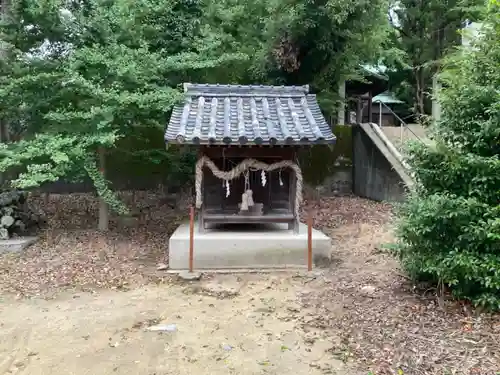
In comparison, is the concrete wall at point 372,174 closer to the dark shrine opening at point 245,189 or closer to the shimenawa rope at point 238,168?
the dark shrine opening at point 245,189

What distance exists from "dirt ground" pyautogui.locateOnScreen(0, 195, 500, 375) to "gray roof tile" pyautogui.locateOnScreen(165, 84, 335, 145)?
86.5 inches

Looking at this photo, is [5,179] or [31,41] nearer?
[31,41]

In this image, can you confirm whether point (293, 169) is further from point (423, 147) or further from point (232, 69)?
point (232, 69)

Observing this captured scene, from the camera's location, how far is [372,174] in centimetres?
1294

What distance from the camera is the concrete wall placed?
11.8m

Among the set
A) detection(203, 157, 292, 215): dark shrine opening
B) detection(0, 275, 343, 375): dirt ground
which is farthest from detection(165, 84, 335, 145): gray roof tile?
detection(0, 275, 343, 375): dirt ground

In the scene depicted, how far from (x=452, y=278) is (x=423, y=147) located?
1531mm

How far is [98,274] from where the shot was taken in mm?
6965

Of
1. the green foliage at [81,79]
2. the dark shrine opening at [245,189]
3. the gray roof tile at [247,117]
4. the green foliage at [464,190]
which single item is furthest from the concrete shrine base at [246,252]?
the green foliage at [464,190]

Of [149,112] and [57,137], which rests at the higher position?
[149,112]

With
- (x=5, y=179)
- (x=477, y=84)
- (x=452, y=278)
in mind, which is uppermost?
(x=477, y=84)

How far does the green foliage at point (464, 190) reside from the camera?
183 inches

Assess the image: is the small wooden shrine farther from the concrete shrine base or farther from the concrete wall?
the concrete wall

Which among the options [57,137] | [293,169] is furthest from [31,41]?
[293,169]
